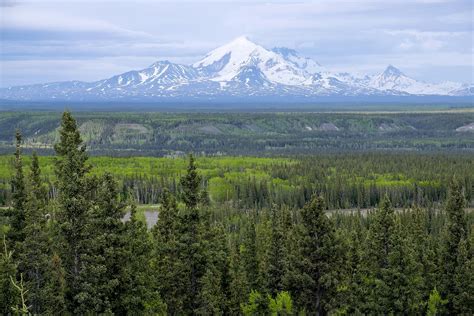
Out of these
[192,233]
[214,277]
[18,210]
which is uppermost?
[18,210]

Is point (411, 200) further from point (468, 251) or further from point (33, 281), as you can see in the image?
point (33, 281)

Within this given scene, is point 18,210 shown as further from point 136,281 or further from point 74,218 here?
point 136,281

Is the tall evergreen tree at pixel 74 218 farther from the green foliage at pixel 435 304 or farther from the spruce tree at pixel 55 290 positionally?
the green foliage at pixel 435 304

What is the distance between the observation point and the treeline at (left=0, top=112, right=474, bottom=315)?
43594mm

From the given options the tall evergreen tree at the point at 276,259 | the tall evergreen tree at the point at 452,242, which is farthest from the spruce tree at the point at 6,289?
the tall evergreen tree at the point at 452,242

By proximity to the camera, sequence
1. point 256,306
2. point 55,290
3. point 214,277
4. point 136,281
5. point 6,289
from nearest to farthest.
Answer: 1. point 6,289
2. point 55,290
3. point 136,281
4. point 214,277
5. point 256,306

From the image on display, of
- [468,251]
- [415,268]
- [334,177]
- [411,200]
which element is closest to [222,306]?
[415,268]

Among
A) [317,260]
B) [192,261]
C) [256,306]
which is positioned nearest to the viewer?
[192,261]

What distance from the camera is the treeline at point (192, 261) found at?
43.6 meters

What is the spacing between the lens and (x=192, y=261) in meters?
47.8

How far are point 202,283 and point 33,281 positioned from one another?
437 inches

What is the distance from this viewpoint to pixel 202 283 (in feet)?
157

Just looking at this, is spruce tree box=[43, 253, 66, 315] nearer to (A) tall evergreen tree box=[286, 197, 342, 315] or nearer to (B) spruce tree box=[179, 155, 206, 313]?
(B) spruce tree box=[179, 155, 206, 313]

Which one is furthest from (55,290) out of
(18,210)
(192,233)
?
(192,233)
